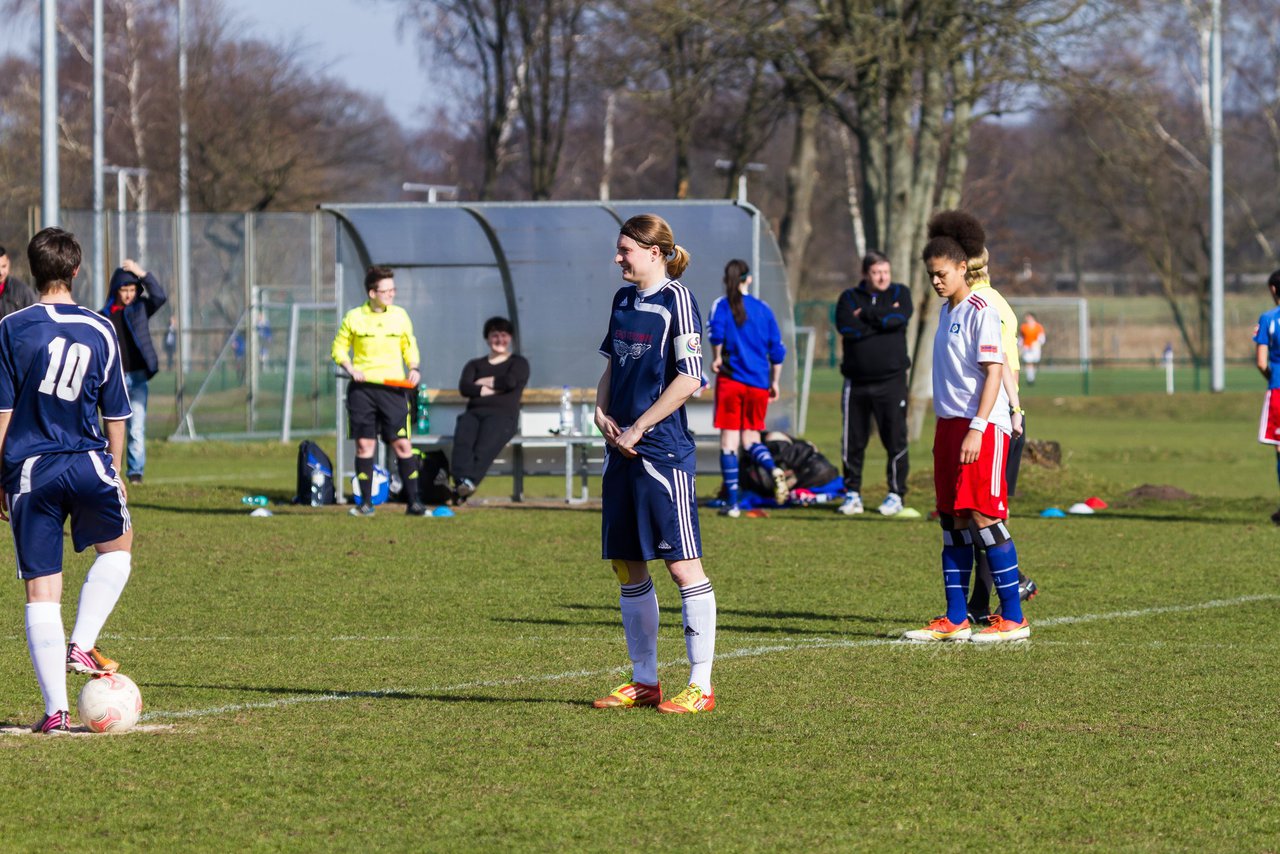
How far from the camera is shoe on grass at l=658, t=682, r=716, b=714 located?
663cm

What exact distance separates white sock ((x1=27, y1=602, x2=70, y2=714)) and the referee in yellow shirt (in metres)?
7.70

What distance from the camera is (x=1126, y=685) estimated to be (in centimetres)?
718

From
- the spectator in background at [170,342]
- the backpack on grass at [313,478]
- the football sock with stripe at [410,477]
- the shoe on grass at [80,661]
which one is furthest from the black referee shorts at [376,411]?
the spectator in background at [170,342]

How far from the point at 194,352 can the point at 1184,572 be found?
15722 mm

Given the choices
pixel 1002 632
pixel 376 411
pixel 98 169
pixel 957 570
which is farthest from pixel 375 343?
pixel 98 169

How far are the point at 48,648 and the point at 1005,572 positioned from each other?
173 inches

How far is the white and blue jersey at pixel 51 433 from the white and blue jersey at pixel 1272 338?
32.7 feet

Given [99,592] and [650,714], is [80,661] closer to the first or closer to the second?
[99,592]

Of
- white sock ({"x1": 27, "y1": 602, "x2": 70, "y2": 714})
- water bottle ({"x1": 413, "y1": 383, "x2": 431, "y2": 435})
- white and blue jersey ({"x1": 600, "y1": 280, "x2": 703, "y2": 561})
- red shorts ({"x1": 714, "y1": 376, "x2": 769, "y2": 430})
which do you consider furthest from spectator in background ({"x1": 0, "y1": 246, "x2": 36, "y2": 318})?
white and blue jersey ({"x1": 600, "y1": 280, "x2": 703, "y2": 561})

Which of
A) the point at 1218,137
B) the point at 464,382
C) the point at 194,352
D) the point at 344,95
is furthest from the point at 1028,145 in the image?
the point at 464,382

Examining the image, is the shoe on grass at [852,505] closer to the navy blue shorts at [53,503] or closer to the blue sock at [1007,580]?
the blue sock at [1007,580]

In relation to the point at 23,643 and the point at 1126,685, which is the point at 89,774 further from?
the point at 1126,685

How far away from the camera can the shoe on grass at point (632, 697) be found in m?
6.75

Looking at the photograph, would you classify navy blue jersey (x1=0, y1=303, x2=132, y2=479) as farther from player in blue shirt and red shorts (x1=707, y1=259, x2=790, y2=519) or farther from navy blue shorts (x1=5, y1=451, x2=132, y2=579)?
player in blue shirt and red shorts (x1=707, y1=259, x2=790, y2=519)
